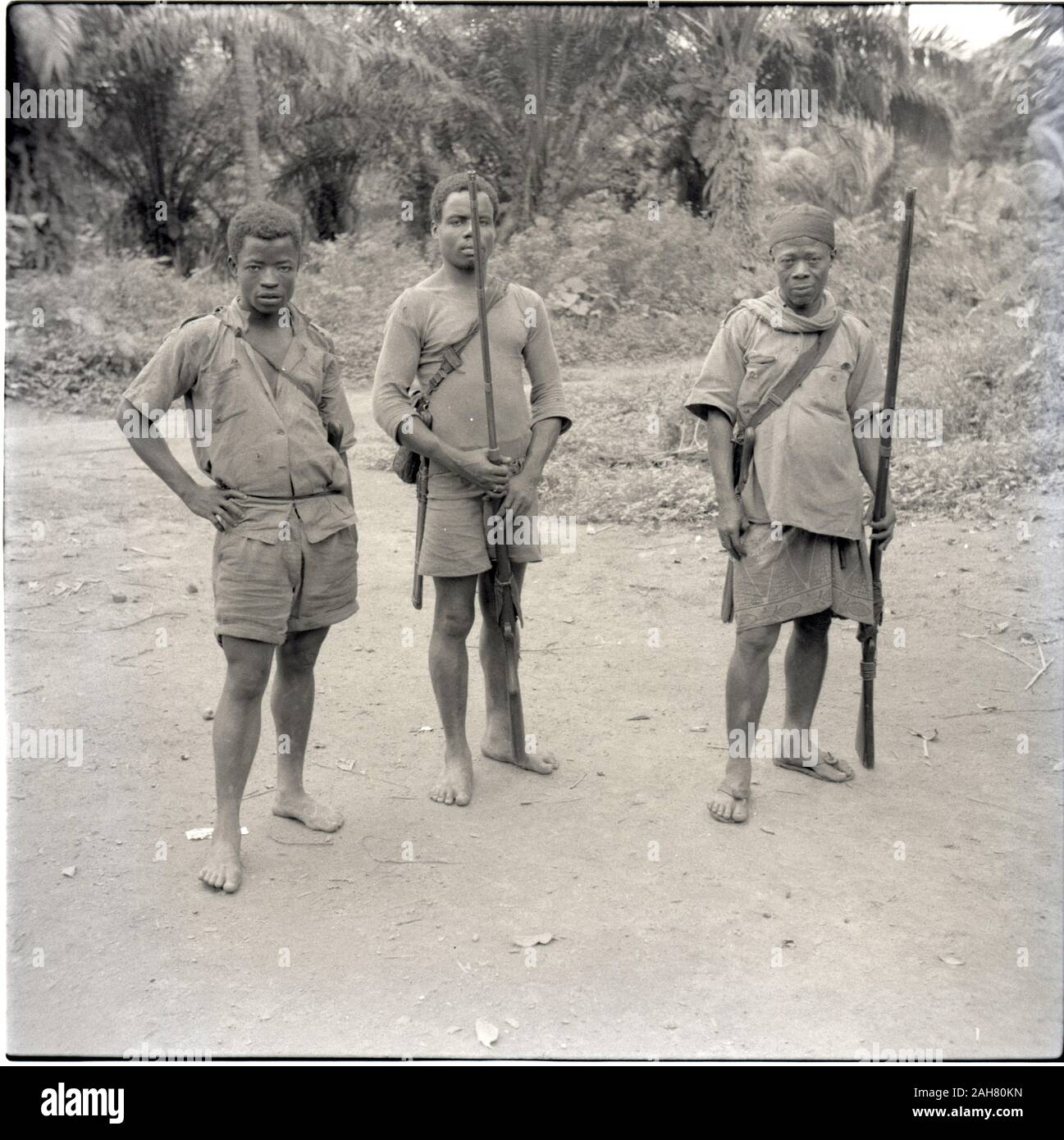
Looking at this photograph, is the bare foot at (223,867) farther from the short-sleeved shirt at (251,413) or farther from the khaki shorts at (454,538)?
the khaki shorts at (454,538)

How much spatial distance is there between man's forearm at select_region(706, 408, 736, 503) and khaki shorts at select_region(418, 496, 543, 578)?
0.79 meters

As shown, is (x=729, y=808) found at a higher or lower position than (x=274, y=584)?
lower

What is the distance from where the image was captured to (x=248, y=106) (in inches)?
561

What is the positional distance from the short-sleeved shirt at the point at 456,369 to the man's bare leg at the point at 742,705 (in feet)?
3.34

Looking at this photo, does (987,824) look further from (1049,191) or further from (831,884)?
(1049,191)

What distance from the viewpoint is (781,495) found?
12.7ft

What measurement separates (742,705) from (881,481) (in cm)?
88

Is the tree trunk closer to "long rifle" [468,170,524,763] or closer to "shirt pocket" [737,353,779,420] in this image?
"long rifle" [468,170,524,763]

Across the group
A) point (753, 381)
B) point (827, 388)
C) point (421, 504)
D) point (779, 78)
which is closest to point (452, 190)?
point (421, 504)

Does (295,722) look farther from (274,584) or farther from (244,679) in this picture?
(274,584)

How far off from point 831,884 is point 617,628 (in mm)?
2577

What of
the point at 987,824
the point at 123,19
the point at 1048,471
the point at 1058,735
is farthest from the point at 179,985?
the point at 123,19

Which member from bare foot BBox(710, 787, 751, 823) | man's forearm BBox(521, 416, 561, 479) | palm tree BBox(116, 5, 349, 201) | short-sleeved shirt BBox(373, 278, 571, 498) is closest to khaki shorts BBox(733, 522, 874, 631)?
bare foot BBox(710, 787, 751, 823)

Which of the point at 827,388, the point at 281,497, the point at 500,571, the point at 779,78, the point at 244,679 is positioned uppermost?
the point at 779,78
